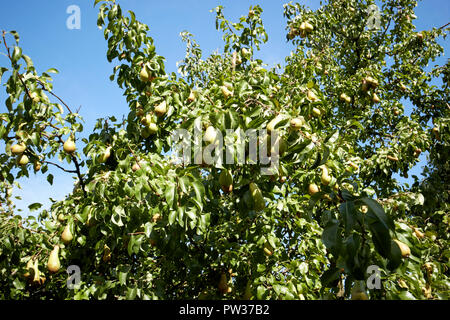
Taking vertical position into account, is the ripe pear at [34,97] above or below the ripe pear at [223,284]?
above

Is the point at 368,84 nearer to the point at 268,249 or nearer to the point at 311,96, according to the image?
the point at 311,96

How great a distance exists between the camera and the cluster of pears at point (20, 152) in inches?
95.2

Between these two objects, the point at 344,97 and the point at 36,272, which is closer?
the point at 36,272

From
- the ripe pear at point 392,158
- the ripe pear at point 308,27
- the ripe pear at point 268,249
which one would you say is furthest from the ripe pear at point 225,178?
the ripe pear at point 308,27

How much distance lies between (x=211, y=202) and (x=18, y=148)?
5.49 feet

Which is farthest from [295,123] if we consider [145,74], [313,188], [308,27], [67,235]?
[308,27]

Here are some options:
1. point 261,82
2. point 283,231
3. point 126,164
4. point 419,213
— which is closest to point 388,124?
point 419,213

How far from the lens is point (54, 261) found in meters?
2.36

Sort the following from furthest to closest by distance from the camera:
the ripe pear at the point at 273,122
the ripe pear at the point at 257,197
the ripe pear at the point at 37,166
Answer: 1. the ripe pear at the point at 37,166
2. the ripe pear at the point at 257,197
3. the ripe pear at the point at 273,122

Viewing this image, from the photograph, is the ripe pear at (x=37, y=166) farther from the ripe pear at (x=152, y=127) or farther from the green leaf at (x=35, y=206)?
the ripe pear at (x=152, y=127)

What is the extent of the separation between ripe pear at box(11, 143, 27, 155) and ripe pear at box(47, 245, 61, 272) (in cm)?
85

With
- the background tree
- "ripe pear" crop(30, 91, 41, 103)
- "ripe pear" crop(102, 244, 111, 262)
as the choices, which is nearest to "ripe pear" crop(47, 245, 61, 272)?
the background tree

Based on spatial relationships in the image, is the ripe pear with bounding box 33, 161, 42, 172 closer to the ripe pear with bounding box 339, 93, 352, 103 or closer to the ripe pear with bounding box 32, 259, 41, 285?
the ripe pear with bounding box 32, 259, 41, 285
